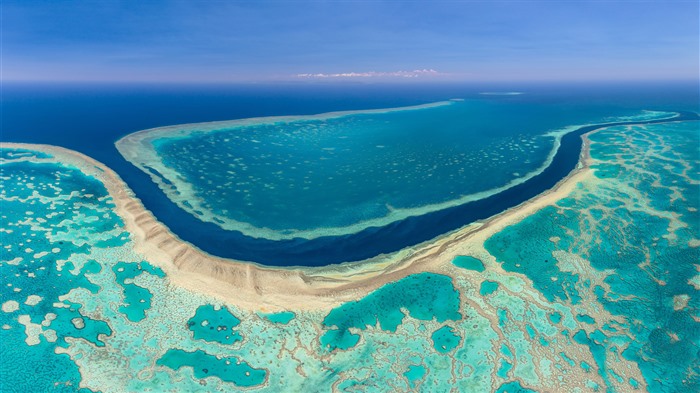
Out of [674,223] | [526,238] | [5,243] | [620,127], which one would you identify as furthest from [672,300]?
[620,127]

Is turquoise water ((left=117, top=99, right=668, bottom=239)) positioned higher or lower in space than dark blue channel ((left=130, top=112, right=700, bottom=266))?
higher

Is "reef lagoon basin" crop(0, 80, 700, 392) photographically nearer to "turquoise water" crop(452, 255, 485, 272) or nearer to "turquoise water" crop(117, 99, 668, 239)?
"turquoise water" crop(452, 255, 485, 272)

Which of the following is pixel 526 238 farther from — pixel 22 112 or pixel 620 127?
pixel 22 112

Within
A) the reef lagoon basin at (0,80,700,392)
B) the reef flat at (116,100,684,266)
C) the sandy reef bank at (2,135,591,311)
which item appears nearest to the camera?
the reef lagoon basin at (0,80,700,392)

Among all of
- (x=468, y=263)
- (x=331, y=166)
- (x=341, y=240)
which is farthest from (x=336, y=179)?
(x=468, y=263)

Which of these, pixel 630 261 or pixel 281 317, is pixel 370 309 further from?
pixel 630 261

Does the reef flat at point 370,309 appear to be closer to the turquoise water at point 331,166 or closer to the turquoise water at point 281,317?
the turquoise water at point 281,317

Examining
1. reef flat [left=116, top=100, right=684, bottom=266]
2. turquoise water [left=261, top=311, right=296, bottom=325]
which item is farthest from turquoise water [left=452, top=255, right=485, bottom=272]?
turquoise water [left=261, top=311, right=296, bottom=325]
